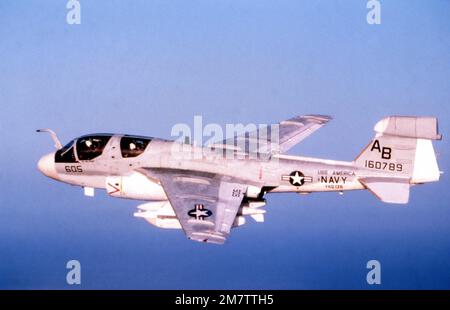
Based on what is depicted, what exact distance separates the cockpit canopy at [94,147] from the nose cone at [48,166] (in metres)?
0.24

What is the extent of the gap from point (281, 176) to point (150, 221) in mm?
5452

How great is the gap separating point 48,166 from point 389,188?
45.6 ft

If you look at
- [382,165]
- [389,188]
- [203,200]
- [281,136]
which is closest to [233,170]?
[203,200]

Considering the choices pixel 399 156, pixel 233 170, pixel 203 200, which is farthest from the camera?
pixel 233 170

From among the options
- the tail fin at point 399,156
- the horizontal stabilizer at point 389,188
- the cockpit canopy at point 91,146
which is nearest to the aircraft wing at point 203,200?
the cockpit canopy at point 91,146

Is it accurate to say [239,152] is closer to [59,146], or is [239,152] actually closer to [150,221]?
[150,221]

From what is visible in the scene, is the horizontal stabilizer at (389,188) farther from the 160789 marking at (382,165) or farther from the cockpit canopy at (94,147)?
the cockpit canopy at (94,147)

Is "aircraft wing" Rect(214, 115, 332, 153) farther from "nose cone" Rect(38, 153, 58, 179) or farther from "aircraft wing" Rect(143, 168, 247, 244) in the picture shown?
→ "nose cone" Rect(38, 153, 58, 179)

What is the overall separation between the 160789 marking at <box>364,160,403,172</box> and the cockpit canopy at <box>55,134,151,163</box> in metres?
8.79

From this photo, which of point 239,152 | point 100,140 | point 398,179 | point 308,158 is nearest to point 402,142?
point 398,179

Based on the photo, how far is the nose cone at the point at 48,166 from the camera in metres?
37.2

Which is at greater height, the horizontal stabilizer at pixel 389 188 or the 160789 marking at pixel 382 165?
the 160789 marking at pixel 382 165

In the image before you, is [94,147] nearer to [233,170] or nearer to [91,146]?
[91,146]

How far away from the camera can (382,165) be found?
3491 centimetres
